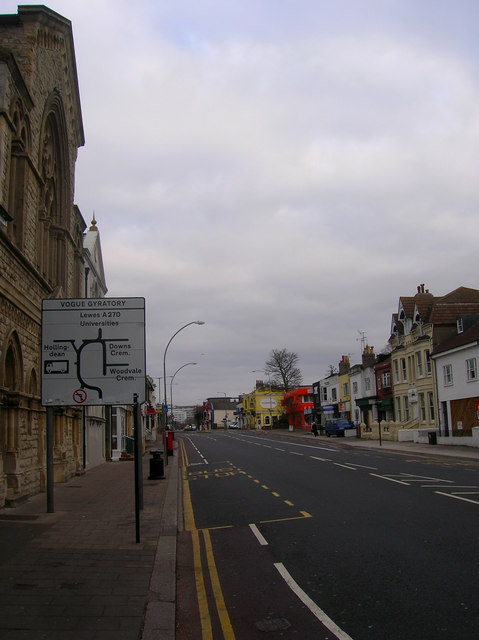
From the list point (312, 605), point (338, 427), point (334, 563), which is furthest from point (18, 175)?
point (338, 427)

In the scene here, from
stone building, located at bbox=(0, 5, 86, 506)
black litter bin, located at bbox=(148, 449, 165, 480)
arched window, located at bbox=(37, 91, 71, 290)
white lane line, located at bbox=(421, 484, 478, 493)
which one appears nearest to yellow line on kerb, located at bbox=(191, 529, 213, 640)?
stone building, located at bbox=(0, 5, 86, 506)

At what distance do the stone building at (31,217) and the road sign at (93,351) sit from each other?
3.09 meters

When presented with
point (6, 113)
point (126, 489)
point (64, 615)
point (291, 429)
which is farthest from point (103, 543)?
point (291, 429)

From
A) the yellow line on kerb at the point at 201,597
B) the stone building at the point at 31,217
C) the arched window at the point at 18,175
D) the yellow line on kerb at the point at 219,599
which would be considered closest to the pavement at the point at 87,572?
the yellow line on kerb at the point at 201,597

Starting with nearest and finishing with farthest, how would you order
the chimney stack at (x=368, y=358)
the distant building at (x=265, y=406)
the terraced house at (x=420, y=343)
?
the terraced house at (x=420, y=343) < the chimney stack at (x=368, y=358) < the distant building at (x=265, y=406)

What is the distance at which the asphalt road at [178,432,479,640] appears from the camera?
5707 mm

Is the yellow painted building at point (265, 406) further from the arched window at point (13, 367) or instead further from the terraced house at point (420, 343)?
the arched window at point (13, 367)

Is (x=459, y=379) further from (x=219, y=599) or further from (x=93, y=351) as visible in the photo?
(x=219, y=599)

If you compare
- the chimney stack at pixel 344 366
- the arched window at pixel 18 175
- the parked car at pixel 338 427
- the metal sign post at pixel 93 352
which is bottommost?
the parked car at pixel 338 427

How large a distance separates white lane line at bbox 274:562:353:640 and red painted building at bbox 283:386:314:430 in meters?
80.2

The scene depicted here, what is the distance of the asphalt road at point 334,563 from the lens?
18.7 ft

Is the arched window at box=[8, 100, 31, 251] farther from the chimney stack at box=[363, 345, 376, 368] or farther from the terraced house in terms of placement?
the chimney stack at box=[363, 345, 376, 368]

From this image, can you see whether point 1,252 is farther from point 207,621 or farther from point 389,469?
point 389,469

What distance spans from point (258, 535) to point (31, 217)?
34.0 ft
